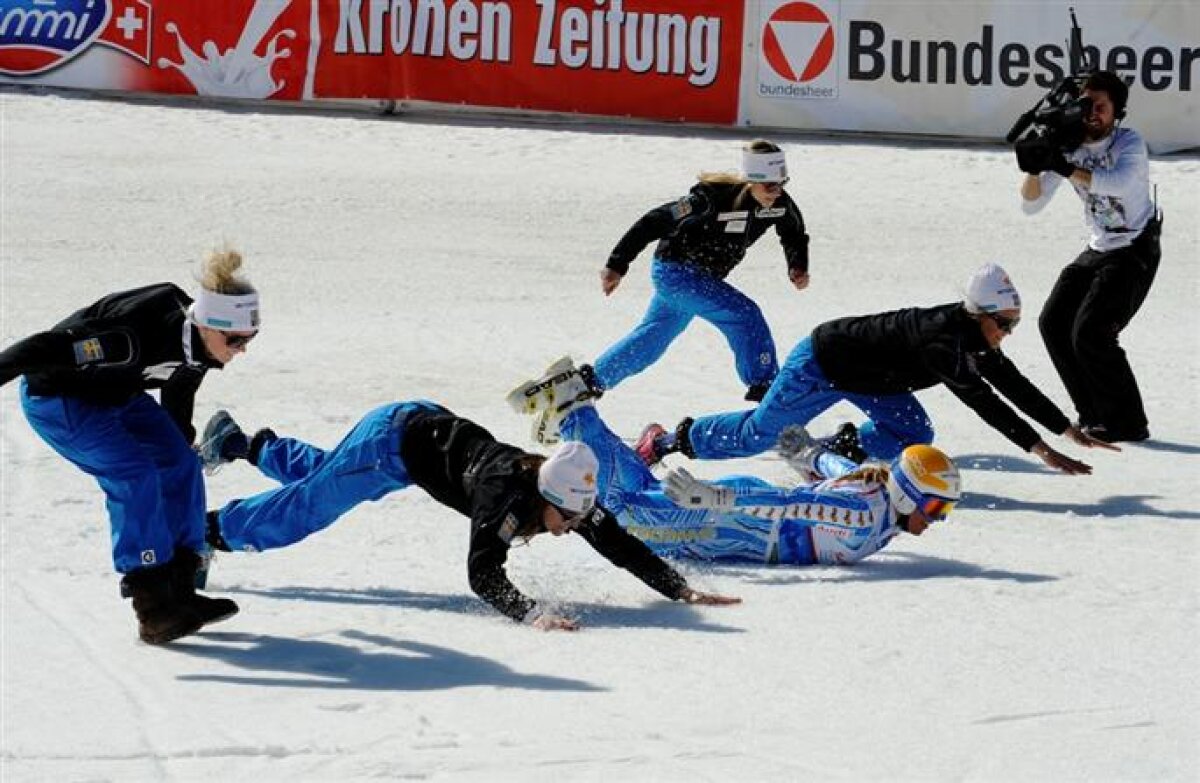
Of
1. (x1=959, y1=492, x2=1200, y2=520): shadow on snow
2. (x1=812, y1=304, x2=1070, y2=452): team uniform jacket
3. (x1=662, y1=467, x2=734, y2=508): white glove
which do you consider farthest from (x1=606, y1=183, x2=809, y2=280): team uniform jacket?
(x1=662, y1=467, x2=734, y2=508): white glove

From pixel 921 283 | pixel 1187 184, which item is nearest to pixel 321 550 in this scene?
pixel 921 283

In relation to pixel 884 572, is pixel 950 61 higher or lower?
higher

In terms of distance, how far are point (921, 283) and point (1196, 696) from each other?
24.3 feet

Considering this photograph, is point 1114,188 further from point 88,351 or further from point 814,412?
point 88,351

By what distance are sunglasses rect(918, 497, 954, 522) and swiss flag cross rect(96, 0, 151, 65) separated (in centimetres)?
1194

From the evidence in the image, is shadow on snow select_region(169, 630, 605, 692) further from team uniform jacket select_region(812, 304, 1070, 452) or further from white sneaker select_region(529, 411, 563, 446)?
team uniform jacket select_region(812, 304, 1070, 452)

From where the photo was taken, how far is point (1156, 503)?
30.5 feet

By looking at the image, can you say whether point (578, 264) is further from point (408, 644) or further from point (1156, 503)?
point (408, 644)

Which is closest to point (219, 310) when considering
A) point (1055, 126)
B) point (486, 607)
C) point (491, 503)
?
point (491, 503)

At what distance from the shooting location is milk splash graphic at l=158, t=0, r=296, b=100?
18.1 metres

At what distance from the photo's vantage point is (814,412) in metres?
9.40

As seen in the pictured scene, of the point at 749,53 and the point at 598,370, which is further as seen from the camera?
the point at 749,53

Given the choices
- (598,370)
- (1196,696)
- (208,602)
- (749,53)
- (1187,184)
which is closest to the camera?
(1196,696)

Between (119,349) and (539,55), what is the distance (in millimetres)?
11416
